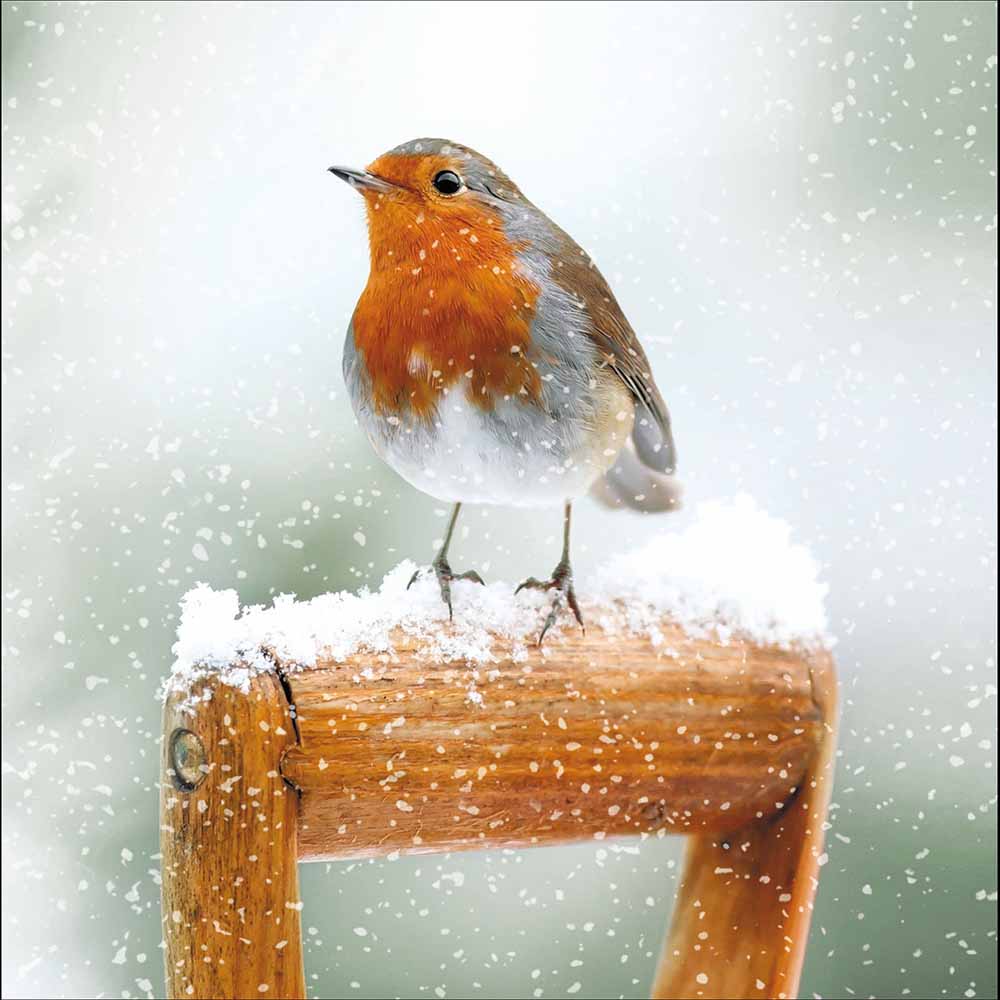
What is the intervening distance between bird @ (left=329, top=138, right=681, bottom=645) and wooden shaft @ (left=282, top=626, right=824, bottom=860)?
8 cm

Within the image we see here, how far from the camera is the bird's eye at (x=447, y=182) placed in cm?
94

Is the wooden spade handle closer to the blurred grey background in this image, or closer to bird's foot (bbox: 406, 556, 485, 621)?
bird's foot (bbox: 406, 556, 485, 621)

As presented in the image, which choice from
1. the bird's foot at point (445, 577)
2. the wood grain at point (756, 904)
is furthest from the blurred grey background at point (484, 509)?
the wood grain at point (756, 904)

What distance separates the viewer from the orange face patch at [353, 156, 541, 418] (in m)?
0.94

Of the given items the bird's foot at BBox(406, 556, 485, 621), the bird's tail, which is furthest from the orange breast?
the bird's tail

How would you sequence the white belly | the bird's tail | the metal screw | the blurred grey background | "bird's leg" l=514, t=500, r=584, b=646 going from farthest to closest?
the blurred grey background < the bird's tail < "bird's leg" l=514, t=500, r=584, b=646 < the white belly < the metal screw

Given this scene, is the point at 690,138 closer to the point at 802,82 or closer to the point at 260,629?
the point at 802,82

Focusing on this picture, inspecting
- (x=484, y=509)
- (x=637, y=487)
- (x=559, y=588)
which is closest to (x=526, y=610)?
(x=559, y=588)

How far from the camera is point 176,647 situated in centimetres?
91

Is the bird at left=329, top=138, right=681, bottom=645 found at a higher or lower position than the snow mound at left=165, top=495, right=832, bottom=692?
higher

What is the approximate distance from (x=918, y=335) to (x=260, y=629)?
1.59m

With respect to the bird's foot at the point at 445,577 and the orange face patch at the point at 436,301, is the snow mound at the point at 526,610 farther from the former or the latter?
the orange face patch at the point at 436,301

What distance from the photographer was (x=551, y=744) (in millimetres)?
1047

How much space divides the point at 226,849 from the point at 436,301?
0.42 m
